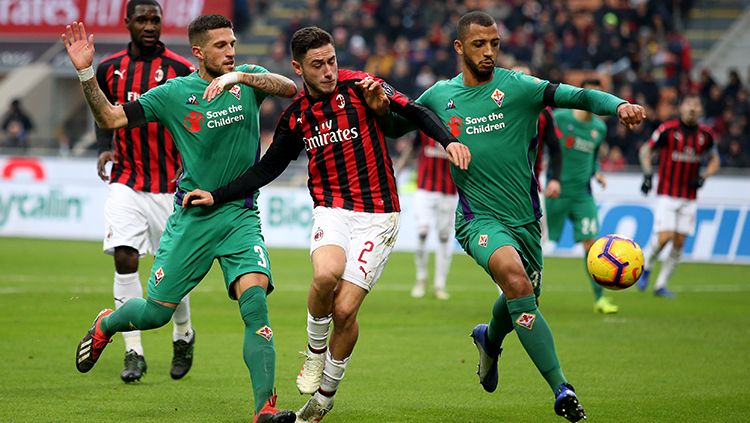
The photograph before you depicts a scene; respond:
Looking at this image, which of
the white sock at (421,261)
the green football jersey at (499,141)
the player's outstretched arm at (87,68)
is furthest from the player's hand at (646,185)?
the player's outstretched arm at (87,68)

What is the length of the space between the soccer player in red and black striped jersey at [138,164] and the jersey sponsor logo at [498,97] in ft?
8.51

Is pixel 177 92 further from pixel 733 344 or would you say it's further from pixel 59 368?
pixel 733 344

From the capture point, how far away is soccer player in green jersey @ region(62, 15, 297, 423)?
7.37 meters

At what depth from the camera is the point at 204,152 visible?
24.8ft

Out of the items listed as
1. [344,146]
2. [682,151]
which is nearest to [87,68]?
[344,146]

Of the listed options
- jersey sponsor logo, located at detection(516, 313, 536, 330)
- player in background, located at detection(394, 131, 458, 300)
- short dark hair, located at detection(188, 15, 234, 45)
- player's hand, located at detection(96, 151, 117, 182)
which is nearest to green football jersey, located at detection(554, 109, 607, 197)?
player in background, located at detection(394, 131, 458, 300)

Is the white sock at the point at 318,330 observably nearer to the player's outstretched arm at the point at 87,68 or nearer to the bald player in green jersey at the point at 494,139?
the bald player in green jersey at the point at 494,139

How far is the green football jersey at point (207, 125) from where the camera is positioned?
755 cm

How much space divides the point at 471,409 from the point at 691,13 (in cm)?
2529

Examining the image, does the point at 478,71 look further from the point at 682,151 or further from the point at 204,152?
the point at 682,151

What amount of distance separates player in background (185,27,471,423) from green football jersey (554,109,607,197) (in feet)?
23.3

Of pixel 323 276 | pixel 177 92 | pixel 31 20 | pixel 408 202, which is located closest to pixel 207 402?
pixel 323 276

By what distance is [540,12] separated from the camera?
3028 centimetres

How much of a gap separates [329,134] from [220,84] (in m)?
0.80
